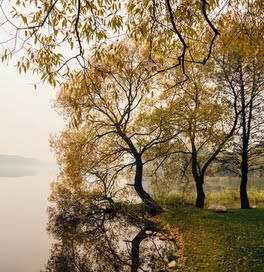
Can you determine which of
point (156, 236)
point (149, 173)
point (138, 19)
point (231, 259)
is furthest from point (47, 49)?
point (149, 173)

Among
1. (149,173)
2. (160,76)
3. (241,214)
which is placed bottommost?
(241,214)

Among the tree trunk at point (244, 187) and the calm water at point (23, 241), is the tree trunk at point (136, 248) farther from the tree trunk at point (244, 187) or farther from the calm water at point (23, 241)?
the tree trunk at point (244, 187)

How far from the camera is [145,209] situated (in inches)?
791

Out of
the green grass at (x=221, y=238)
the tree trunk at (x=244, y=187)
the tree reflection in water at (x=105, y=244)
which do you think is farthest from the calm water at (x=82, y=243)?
the tree trunk at (x=244, y=187)

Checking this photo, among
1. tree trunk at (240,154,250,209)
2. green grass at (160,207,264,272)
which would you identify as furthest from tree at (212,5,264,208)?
green grass at (160,207,264,272)

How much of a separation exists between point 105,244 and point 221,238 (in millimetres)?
5618

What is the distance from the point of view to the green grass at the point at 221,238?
9.19 metres

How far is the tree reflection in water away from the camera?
37.1ft

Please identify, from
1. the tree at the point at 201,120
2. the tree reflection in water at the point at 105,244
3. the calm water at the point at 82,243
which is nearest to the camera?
the tree reflection in water at the point at 105,244

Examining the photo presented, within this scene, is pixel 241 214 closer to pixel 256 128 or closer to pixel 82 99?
pixel 256 128

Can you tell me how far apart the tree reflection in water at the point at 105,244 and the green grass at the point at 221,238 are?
46.6 inches

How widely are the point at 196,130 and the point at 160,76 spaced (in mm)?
4612

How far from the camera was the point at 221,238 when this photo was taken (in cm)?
1173

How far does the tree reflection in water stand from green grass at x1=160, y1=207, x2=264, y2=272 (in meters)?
1.18
